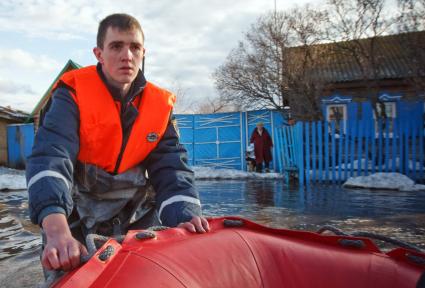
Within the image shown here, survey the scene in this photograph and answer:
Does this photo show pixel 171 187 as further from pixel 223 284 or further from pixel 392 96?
pixel 392 96

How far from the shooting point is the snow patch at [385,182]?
9.64 m

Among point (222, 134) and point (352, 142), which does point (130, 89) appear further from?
point (222, 134)

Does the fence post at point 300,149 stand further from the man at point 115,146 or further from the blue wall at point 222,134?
the man at point 115,146

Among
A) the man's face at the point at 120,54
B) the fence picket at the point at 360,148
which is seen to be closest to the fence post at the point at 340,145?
the fence picket at the point at 360,148

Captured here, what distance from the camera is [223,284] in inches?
56.6

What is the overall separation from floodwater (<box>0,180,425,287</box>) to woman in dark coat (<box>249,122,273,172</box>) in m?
5.00

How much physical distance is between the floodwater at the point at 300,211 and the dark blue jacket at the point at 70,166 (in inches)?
76.3

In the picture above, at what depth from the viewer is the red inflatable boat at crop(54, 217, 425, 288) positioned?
123 centimetres

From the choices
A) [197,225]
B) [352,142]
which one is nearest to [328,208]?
[352,142]

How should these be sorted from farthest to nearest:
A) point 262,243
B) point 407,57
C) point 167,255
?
1. point 407,57
2. point 262,243
3. point 167,255

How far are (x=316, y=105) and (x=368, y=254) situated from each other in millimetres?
13358

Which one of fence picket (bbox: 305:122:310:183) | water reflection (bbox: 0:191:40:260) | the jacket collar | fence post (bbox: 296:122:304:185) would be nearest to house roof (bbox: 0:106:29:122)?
water reflection (bbox: 0:191:40:260)

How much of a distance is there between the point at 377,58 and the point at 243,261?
15967 mm

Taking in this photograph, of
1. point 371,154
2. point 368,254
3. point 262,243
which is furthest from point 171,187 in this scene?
point 371,154
